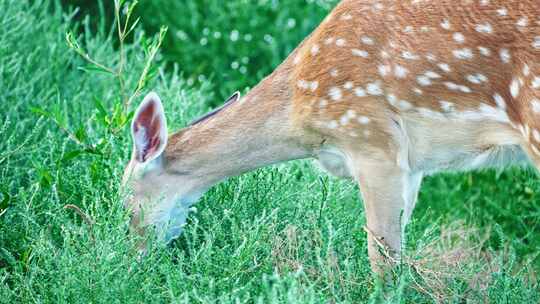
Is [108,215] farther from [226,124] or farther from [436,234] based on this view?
[436,234]

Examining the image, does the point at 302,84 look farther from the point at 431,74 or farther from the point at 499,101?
the point at 499,101

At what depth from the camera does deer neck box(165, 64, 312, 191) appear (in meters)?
4.42

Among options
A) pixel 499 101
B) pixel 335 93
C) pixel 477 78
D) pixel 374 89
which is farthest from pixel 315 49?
pixel 499 101

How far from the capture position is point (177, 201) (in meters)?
4.51

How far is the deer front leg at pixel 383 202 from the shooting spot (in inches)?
167

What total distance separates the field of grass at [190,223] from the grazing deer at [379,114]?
20 centimetres

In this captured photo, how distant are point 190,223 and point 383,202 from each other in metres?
0.96

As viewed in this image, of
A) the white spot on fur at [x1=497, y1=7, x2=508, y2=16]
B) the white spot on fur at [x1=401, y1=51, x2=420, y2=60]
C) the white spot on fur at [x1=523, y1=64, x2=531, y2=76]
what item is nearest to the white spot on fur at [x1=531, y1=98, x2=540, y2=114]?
the white spot on fur at [x1=523, y1=64, x2=531, y2=76]

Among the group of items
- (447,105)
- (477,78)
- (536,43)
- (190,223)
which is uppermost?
(536,43)

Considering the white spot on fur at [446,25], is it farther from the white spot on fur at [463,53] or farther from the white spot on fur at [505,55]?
the white spot on fur at [505,55]

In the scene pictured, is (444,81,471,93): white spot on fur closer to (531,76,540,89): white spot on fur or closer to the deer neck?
(531,76,540,89): white spot on fur

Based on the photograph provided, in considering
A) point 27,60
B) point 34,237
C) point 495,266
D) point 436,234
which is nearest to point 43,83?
point 27,60

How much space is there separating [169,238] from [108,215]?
14.3 inches

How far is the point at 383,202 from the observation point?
4266 millimetres
